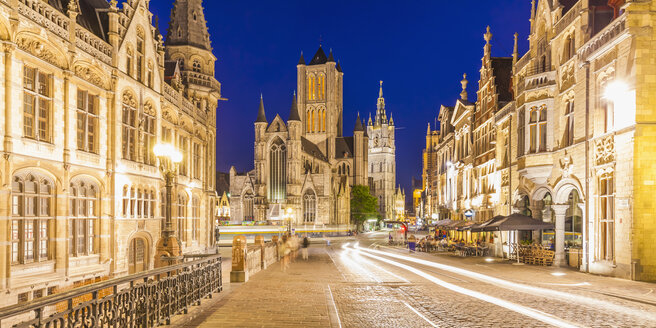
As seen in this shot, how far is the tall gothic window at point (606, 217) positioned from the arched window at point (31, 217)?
2007 cm

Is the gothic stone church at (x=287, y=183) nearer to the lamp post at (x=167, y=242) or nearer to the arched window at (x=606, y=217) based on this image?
the arched window at (x=606, y=217)

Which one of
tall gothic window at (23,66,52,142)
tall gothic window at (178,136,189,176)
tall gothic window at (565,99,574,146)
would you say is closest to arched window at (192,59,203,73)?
tall gothic window at (178,136,189,176)

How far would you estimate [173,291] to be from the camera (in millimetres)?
10562

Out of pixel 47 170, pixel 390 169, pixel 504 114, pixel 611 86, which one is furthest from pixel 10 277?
pixel 390 169

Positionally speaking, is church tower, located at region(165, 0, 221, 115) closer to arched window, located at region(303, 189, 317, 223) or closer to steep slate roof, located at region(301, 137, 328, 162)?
arched window, located at region(303, 189, 317, 223)

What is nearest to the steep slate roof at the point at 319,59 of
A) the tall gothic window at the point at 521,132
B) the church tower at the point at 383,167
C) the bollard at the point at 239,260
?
the church tower at the point at 383,167

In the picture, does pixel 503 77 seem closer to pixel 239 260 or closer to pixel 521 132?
pixel 521 132

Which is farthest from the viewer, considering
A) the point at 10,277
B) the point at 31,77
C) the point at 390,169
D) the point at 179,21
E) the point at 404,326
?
the point at 390,169

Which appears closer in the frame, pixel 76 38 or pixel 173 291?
pixel 173 291

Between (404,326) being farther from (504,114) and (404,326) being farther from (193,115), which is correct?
(193,115)

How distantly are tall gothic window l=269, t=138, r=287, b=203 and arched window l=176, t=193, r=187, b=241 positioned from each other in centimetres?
5179

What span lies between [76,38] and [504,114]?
2273 centimetres

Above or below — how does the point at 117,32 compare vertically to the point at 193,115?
above

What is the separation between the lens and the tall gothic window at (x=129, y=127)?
75.2 ft
